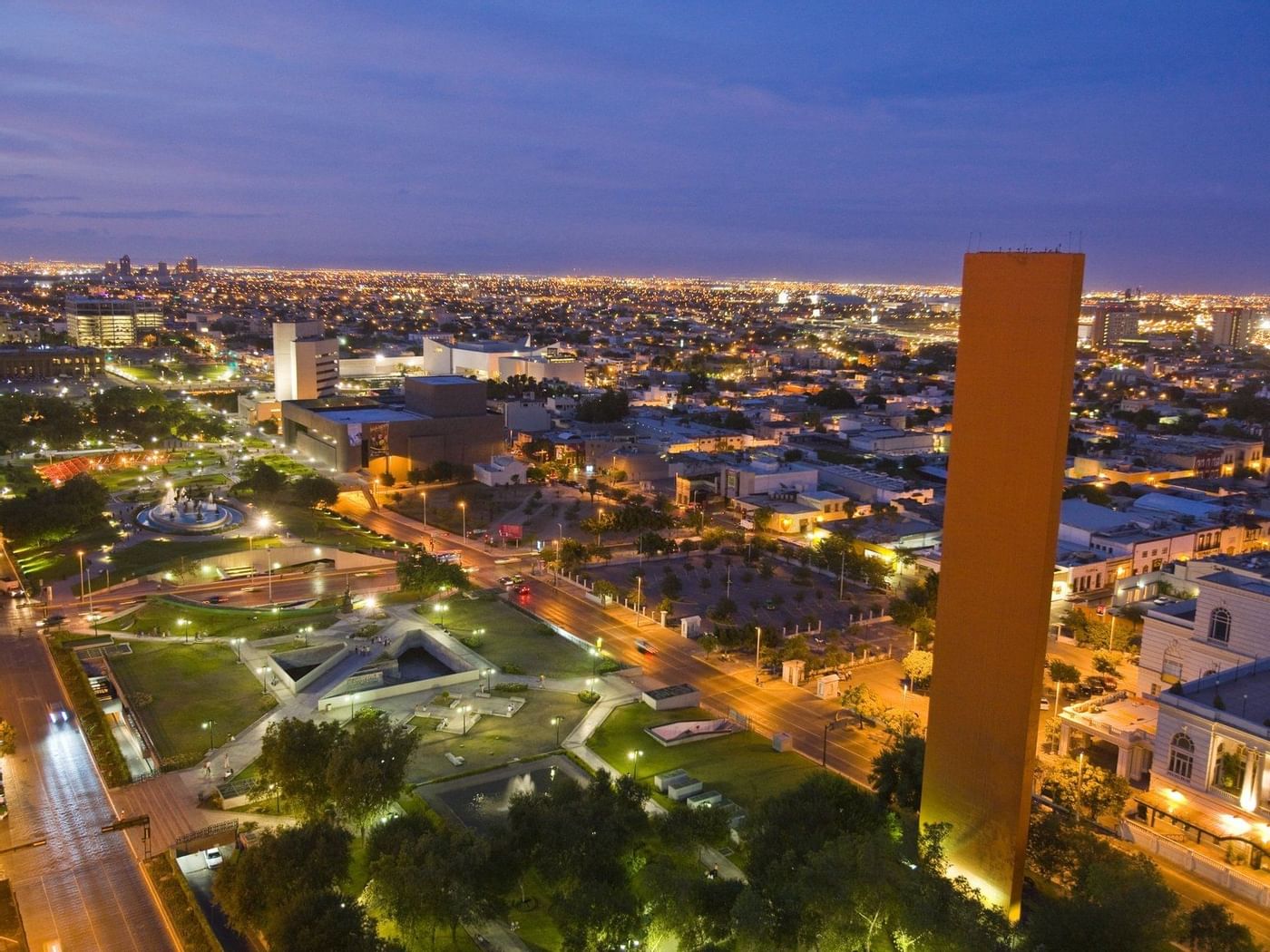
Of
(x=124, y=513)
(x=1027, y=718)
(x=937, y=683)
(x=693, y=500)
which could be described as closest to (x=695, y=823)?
(x=937, y=683)

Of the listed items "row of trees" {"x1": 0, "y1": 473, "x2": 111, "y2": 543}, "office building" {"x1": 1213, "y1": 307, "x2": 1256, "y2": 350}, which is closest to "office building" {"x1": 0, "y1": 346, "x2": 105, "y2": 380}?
"row of trees" {"x1": 0, "y1": 473, "x2": 111, "y2": 543}

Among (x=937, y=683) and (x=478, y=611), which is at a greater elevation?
(x=937, y=683)

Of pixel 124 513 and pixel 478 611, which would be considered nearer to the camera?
pixel 478 611

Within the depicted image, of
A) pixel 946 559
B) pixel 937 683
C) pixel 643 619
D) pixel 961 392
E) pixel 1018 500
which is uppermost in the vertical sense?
pixel 961 392

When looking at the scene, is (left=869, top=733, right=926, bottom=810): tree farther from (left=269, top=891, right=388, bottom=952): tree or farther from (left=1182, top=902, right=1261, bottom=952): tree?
(left=269, top=891, right=388, bottom=952): tree

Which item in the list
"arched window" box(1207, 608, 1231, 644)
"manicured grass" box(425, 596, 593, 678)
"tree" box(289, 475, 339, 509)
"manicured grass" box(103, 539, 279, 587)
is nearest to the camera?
"arched window" box(1207, 608, 1231, 644)

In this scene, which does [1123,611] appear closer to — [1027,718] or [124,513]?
[1027,718]

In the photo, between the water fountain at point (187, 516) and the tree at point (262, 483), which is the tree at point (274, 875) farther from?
the tree at point (262, 483)

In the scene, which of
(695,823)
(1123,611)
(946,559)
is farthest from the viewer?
(1123,611)
